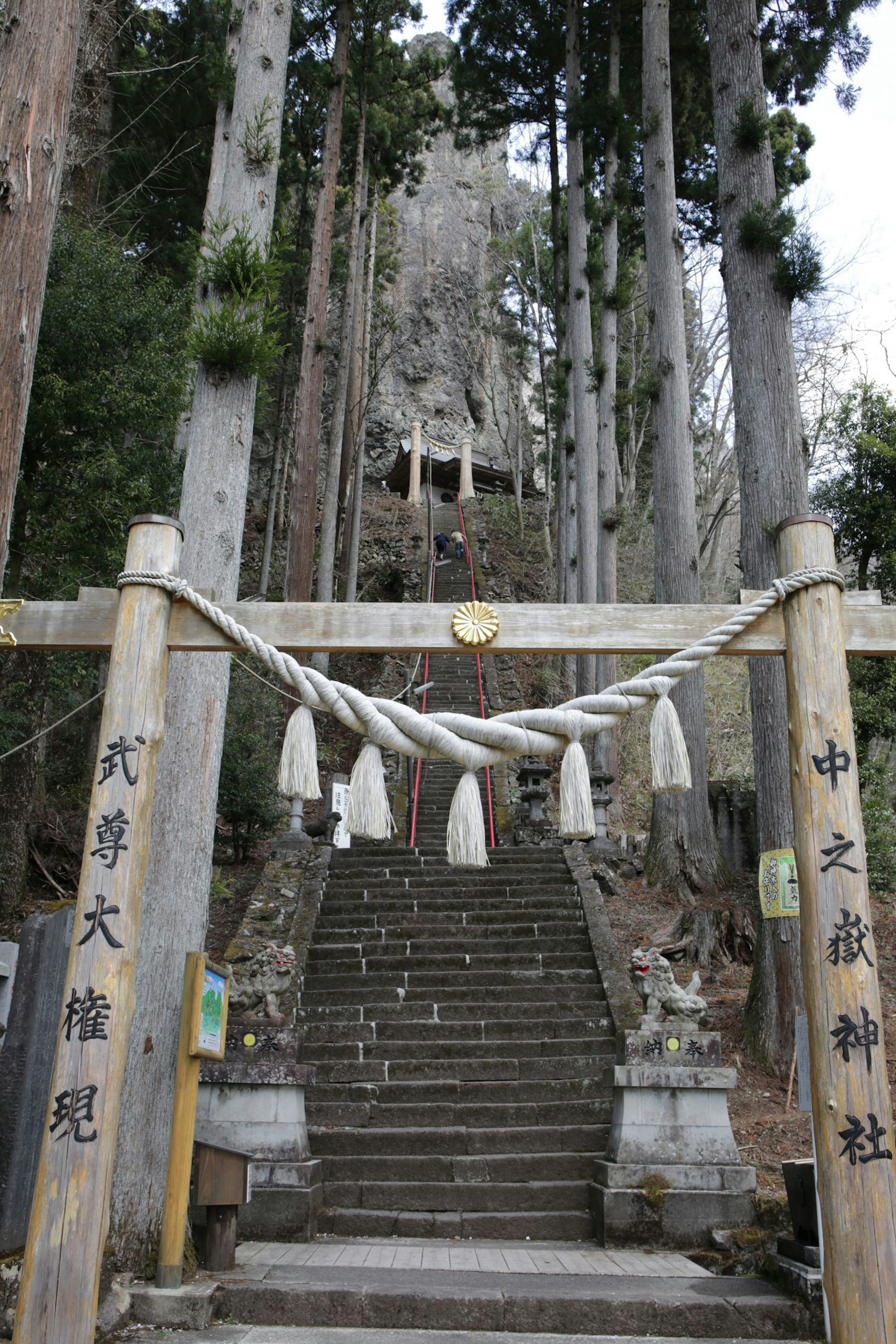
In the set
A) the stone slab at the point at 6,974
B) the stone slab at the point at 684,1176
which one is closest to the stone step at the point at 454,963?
the stone slab at the point at 684,1176

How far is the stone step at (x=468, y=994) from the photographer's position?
25.7 ft

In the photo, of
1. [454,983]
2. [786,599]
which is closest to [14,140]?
[786,599]

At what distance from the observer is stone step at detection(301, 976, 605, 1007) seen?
7.84 metres

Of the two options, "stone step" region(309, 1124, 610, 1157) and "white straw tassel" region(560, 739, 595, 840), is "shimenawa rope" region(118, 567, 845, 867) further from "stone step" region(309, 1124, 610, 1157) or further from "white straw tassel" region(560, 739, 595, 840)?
"stone step" region(309, 1124, 610, 1157)

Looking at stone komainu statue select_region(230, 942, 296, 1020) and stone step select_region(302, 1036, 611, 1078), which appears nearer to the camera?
stone komainu statue select_region(230, 942, 296, 1020)

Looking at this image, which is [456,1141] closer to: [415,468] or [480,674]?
[480,674]

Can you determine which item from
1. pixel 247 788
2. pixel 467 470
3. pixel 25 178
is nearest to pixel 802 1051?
pixel 25 178

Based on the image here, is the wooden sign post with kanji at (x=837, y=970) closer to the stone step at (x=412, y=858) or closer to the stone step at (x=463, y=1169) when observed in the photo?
the stone step at (x=463, y=1169)

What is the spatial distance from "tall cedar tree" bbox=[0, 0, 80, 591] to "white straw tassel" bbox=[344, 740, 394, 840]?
5.31ft

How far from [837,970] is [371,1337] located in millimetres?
2423

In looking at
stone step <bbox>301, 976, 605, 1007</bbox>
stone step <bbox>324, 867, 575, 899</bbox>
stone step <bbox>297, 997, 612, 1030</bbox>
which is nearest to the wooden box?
stone step <bbox>297, 997, 612, 1030</bbox>

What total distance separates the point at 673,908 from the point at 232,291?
23.8ft

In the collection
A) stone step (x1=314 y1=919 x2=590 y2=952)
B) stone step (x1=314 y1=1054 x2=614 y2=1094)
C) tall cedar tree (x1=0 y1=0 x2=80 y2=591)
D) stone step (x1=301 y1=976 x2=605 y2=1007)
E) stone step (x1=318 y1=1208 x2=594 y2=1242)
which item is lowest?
stone step (x1=318 y1=1208 x2=594 y2=1242)

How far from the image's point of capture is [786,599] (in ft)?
11.9
